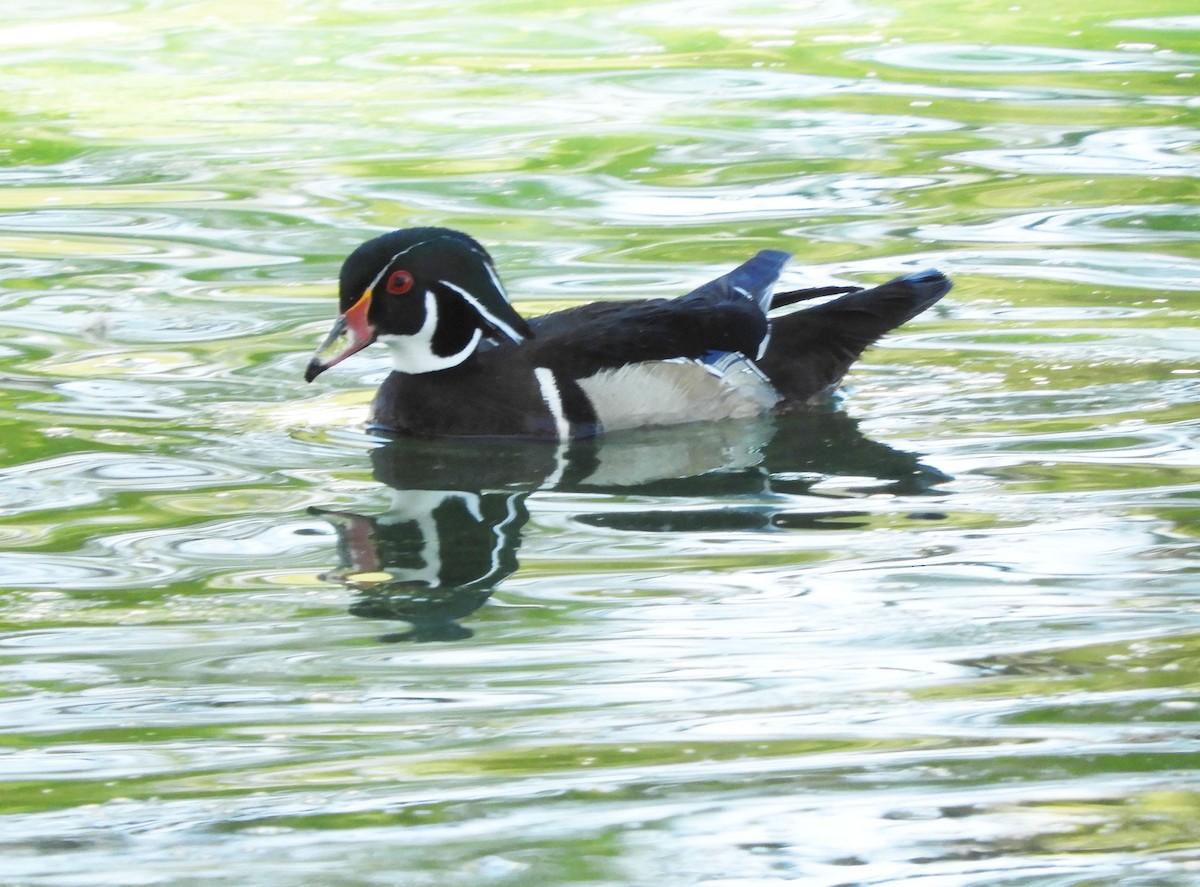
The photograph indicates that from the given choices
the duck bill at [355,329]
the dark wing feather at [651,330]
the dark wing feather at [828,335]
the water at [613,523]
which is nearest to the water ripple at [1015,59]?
the water at [613,523]

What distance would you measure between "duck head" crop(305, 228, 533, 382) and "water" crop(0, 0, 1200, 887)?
0.36 meters

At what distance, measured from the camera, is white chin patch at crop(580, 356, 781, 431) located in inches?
278

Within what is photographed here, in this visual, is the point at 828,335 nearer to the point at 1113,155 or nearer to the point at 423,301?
the point at 423,301

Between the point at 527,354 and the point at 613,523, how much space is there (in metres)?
1.22

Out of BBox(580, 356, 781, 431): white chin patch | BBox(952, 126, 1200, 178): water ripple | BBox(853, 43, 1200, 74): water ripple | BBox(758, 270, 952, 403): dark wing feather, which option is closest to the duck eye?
BBox(580, 356, 781, 431): white chin patch

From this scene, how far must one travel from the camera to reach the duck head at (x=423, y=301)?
7059mm

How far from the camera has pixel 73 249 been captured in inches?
390

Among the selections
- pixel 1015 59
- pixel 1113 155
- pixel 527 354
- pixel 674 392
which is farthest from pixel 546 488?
pixel 1015 59

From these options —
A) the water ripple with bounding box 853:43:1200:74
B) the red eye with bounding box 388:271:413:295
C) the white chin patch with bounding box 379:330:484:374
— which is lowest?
the white chin patch with bounding box 379:330:484:374

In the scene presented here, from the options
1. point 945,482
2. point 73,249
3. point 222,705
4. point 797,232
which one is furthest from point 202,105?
point 222,705

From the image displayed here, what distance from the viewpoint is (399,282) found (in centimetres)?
711

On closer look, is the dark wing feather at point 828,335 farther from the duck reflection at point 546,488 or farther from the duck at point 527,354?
the duck reflection at point 546,488

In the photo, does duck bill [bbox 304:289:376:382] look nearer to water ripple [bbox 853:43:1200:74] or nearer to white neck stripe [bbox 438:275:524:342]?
white neck stripe [bbox 438:275:524:342]

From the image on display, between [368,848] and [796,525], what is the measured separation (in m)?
2.36
